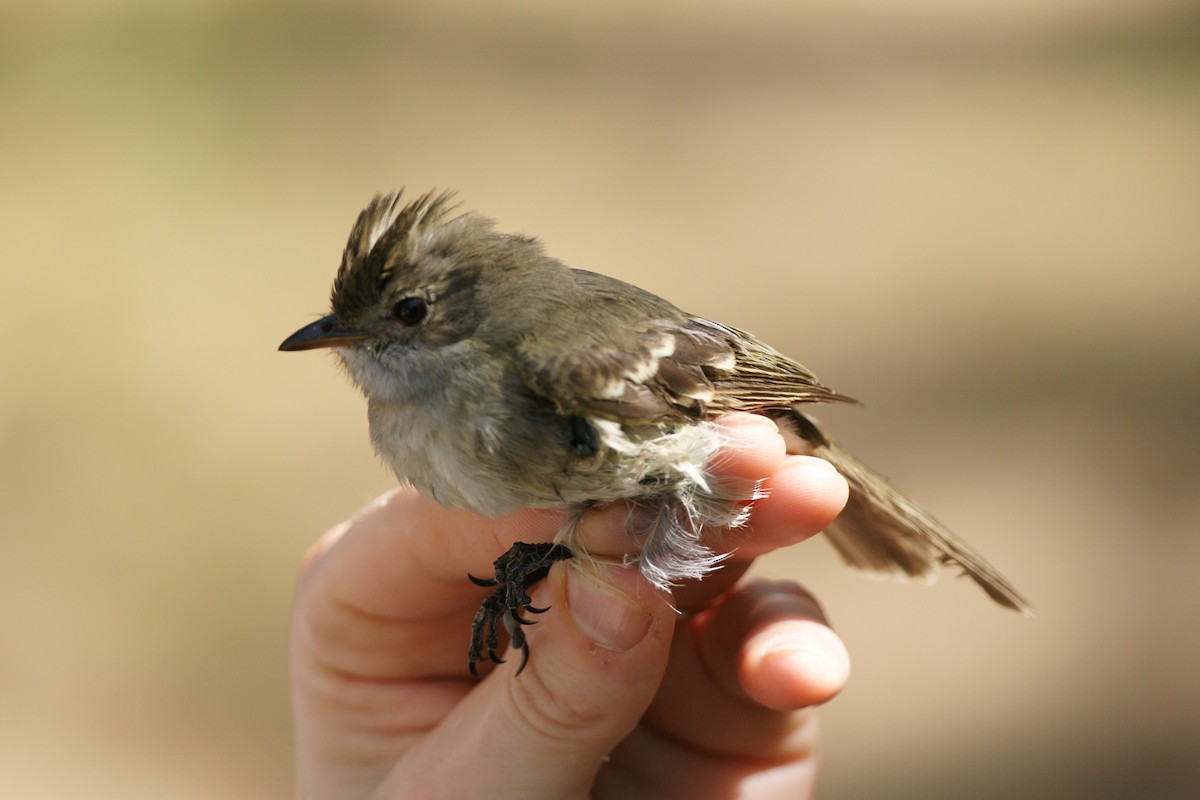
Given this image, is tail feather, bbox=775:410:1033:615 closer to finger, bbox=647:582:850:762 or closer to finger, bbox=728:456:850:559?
finger, bbox=647:582:850:762

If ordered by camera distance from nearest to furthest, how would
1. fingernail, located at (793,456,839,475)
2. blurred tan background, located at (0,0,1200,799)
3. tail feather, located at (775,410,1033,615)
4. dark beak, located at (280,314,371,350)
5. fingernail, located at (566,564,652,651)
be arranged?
fingernail, located at (566,564,652,651)
fingernail, located at (793,456,839,475)
dark beak, located at (280,314,371,350)
tail feather, located at (775,410,1033,615)
blurred tan background, located at (0,0,1200,799)

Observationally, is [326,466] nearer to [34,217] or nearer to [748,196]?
[34,217]

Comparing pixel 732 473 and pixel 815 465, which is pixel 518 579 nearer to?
pixel 732 473

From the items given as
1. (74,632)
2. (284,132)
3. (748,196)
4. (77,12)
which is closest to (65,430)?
(74,632)

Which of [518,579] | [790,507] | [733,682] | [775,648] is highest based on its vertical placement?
[790,507]

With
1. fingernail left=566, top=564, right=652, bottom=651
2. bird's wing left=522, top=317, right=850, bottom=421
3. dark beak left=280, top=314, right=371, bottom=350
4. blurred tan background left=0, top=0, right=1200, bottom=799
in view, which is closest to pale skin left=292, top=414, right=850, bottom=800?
fingernail left=566, top=564, right=652, bottom=651

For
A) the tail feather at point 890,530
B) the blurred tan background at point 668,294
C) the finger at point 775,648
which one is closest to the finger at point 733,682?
the finger at point 775,648

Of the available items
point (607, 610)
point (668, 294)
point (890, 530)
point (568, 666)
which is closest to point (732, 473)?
point (607, 610)
